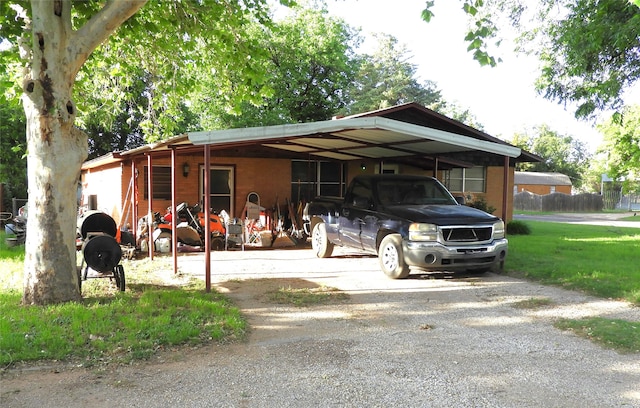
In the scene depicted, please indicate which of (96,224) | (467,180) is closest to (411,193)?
(96,224)

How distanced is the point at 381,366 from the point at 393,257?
161 inches

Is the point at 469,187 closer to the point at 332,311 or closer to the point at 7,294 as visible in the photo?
the point at 332,311

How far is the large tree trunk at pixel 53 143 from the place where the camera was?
19.5 feet

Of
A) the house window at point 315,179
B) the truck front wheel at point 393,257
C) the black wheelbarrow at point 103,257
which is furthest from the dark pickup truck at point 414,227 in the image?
the house window at point 315,179

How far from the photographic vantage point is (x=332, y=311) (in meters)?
6.45

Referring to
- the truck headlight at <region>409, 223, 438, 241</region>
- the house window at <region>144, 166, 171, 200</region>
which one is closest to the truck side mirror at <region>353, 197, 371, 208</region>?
the truck headlight at <region>409, 223, 438, 241</region>

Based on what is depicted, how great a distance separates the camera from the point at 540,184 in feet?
172

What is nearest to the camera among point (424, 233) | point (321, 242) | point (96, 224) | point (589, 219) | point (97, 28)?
point (97, 28)

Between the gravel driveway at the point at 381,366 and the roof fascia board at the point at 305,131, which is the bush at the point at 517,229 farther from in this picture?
the gravel driveway at the point at 381,366

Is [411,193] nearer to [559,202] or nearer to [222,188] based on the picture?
[222,188]

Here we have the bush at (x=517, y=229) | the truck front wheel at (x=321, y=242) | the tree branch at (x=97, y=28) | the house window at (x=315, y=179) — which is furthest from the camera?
the bush at (x=517, y=229)

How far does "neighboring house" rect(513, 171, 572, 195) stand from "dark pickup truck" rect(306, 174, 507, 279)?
45726mm

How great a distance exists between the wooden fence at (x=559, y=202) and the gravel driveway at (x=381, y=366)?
38.3 metres

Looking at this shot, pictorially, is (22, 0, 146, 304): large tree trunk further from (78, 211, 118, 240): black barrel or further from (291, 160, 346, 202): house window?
(291, 160, 346, 202): house window
